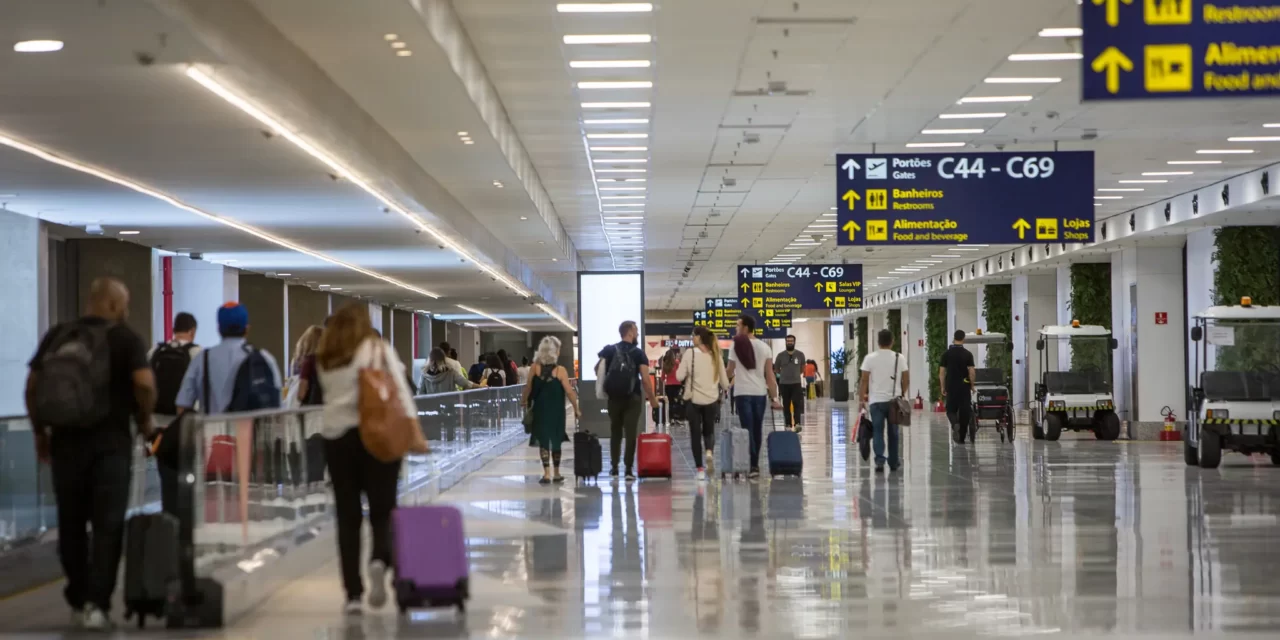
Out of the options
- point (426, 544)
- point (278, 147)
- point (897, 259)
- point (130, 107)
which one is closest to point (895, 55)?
point (278, 147)

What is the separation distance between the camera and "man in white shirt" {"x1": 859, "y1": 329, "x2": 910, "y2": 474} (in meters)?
15.9

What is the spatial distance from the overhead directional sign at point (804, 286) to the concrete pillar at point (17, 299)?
17625 millimetres

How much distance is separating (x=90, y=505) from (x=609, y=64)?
7.40m

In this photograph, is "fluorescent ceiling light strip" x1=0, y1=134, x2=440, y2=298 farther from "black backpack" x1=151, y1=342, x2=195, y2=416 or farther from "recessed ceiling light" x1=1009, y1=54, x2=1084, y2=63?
"recessed ceiling light" x1=1009, y1=54, x2=1084, y2=63

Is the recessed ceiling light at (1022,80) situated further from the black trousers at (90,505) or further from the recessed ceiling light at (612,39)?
the black trousers at (90,505)

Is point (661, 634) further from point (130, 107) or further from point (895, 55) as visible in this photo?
point (895, 55)

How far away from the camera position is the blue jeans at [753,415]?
15.0 meters

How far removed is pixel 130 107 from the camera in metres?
11.2

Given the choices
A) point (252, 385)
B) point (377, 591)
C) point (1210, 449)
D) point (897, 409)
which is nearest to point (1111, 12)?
point (377, 591)

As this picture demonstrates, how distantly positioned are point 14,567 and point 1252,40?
7.56m

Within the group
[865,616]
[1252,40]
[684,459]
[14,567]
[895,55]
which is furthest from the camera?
[684,459]

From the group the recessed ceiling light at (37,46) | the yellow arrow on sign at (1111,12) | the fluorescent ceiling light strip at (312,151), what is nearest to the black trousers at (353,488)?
the recessed ceiling light at (37,46)

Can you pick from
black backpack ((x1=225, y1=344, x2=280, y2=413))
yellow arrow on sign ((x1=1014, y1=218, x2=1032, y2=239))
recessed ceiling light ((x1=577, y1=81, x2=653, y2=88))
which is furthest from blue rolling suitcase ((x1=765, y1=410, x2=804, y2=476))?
black backpack ((x1=225, y1=344, x2=280, y2=413))

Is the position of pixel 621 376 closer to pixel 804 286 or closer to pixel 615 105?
pixel 615 105
